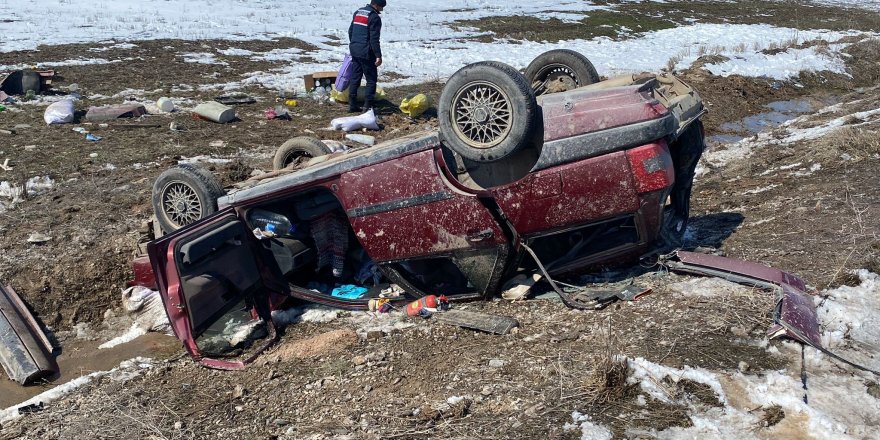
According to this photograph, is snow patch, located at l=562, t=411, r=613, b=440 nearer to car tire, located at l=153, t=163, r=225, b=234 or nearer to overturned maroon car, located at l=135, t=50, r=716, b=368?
overturned maroon car, located at l=135, t=50, r=716, b=368

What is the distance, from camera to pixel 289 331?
189 inches

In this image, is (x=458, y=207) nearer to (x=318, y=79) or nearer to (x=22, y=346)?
(x=22, y=346)

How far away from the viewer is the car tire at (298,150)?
585cm

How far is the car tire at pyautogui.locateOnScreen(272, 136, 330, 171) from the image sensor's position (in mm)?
5852

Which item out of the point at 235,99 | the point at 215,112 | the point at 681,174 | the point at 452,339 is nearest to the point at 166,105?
the point at 215,112

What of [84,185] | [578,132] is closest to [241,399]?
[578,132]

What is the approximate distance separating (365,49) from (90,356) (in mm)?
7454

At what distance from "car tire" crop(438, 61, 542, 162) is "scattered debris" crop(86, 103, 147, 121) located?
25.6 feet

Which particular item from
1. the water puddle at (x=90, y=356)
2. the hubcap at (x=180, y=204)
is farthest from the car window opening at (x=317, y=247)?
the water puddle at (x=90, y=356)

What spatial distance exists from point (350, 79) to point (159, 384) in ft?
26.8

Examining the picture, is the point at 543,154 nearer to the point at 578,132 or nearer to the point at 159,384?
the point at 578,132

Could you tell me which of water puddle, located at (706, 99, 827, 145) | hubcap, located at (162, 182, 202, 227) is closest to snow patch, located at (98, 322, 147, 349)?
hubcap, located at (162, 182, 202, 227)

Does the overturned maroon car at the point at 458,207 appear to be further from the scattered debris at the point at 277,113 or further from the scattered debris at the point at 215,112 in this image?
the scattered debris at the point at 277,113

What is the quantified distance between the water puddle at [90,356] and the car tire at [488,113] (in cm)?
263
